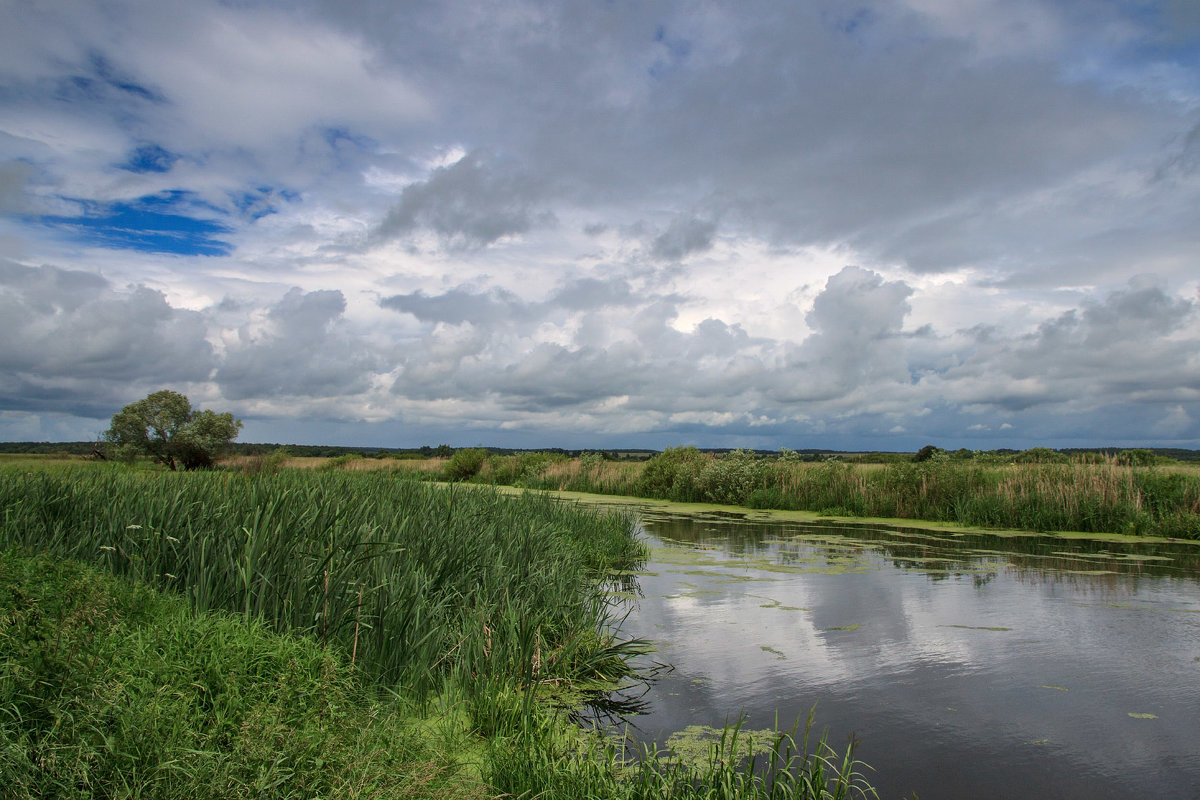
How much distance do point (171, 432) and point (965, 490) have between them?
17668mm

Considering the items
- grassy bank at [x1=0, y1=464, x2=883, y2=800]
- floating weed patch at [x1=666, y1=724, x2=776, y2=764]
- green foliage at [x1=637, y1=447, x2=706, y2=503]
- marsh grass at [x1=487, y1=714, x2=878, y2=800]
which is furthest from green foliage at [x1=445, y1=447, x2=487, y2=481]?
marsh grass at [x1=487, y1=714, x2=878, y2=800]

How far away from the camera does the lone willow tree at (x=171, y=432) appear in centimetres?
1437

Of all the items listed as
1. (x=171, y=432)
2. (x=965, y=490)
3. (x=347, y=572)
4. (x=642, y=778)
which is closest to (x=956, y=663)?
(x=642, y=778)

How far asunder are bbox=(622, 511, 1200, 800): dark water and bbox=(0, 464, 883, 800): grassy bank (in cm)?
56

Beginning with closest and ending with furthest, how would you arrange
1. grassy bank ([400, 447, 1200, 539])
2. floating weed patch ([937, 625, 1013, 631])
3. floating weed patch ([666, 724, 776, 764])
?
1. floating weed patch ([666, 724, 776, 764])
2. floating weed patch ([937, 625, 1013, 631])
3. grassy bank ([400, 447, 1200, 539])

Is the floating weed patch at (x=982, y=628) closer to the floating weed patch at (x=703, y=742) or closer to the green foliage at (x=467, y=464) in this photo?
the floating weed patch at (x=703, y=742)

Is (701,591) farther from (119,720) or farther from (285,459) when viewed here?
(285,459)

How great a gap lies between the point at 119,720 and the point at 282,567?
1.72m

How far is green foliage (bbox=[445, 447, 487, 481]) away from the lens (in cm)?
3122

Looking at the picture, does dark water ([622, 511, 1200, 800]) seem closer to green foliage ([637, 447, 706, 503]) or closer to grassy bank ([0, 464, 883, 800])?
grassy bank ([0, 464, 883, 800])

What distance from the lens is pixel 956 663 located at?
5.50m

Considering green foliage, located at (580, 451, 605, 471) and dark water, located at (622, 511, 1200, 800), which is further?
green foliage, located at (580, 451, 605, 471)

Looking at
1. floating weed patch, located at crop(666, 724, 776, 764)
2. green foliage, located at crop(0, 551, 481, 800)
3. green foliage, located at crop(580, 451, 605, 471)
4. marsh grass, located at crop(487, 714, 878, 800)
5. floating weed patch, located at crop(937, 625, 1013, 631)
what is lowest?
floating weed patch, located at crop(666, 724, 776, 764)

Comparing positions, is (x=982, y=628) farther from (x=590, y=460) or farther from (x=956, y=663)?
(x=590, y=460)
